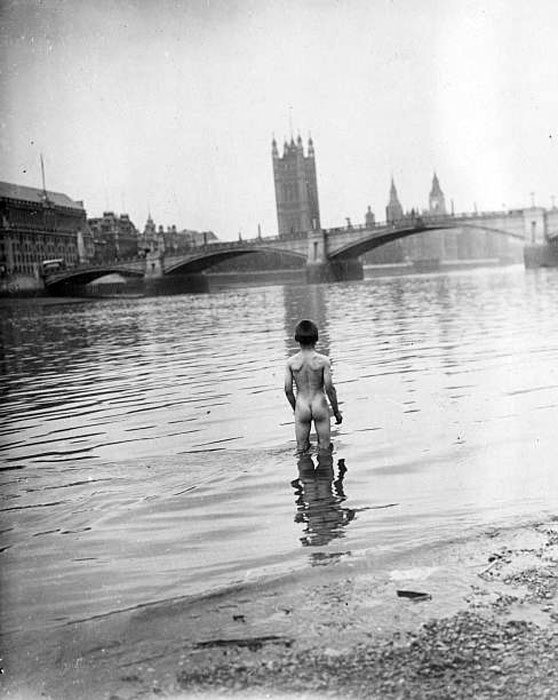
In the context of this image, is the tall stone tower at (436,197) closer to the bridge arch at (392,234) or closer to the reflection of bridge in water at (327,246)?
the reflection of bridge in water at (327,246)

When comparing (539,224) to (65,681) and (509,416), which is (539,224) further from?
(65,681)

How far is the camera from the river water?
552cm

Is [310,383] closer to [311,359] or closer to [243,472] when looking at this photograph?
[311,359]

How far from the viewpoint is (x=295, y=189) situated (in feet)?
541

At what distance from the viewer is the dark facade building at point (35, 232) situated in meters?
94.2

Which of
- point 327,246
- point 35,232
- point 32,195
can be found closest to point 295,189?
point 32,195

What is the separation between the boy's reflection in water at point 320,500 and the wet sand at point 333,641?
0.81 metres

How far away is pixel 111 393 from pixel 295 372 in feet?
24.4

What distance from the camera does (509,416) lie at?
1018 centimetres

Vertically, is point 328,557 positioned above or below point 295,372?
below

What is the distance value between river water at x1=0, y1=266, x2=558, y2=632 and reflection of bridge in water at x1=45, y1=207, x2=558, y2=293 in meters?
57.0

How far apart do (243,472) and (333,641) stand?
414 cm

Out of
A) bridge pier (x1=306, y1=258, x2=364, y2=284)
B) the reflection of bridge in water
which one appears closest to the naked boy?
the reflection of bridge in water

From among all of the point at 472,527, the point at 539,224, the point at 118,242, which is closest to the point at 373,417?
the point at 472,527
